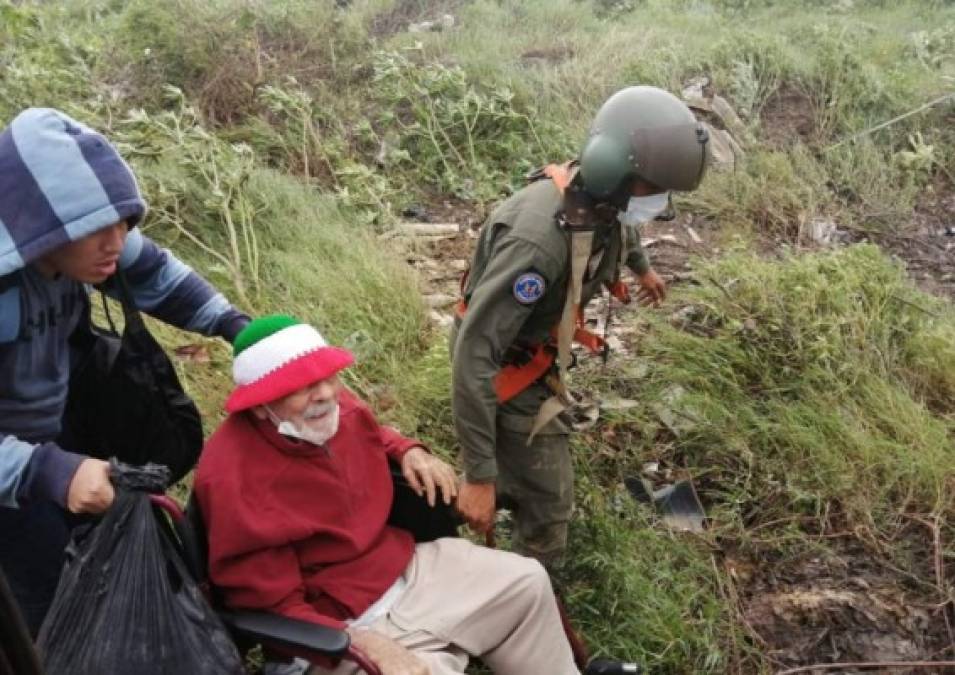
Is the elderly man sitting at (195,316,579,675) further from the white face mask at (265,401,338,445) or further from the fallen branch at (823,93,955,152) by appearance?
the fallen branch at (823,93,955,152)

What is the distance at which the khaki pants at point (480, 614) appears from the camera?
225 centimetres

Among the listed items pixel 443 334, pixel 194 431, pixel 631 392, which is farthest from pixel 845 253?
pixel 194 431

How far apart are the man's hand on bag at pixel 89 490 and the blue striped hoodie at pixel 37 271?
0.06ft

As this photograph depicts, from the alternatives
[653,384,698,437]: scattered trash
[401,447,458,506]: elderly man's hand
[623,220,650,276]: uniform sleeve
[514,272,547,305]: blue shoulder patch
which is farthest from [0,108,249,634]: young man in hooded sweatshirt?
[653,384,698,437]: scattered trash

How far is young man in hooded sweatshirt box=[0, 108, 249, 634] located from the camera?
1.68m

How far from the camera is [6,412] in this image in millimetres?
1850

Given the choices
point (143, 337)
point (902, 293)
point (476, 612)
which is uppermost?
point (143, 337)

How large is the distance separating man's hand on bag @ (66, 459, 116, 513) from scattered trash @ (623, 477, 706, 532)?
213cm

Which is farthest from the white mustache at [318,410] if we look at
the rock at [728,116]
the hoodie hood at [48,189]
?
the rock at [728,116]

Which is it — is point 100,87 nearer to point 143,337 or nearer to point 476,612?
point 143,337

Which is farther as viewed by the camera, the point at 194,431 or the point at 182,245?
the point at 182,245

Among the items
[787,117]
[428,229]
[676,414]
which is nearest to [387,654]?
[676,414]

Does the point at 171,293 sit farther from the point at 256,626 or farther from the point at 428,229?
the point at 428,229

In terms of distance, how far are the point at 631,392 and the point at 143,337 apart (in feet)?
7.52
